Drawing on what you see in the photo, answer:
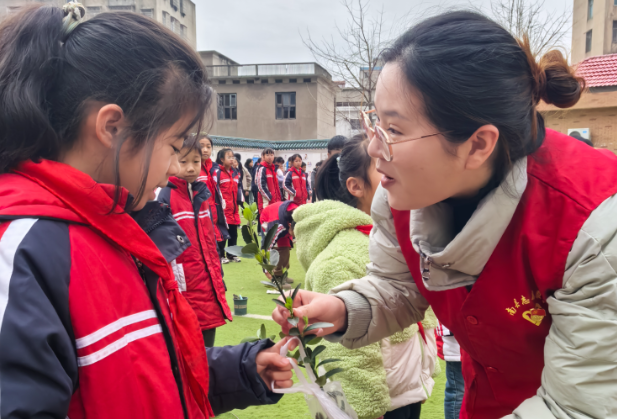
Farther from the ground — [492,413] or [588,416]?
[588,416]

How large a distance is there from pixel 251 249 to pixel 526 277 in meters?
0.73

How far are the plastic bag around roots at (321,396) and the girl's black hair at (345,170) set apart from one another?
4.53 feet

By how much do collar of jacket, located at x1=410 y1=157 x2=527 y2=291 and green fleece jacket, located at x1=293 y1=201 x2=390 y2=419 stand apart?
613 millimetres

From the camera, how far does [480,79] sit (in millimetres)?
1229

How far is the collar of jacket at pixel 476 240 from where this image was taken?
49.1 inches

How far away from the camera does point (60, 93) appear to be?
1.04 meters

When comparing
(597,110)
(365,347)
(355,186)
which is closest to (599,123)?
(597,110)

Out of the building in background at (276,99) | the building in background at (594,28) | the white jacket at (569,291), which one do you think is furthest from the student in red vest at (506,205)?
the building in background at (276,99)

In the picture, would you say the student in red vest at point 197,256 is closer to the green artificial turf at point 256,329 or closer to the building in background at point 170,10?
the green artificial turf at point 256,329

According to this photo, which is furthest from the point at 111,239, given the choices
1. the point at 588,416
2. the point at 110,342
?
the point at 588,416

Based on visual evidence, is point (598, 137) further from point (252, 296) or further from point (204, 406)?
point (204, 406)

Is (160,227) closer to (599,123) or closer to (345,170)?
(345,170)

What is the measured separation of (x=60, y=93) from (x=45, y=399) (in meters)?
0.63

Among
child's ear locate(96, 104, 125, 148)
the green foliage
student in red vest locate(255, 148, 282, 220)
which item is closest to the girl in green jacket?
the green foliage
